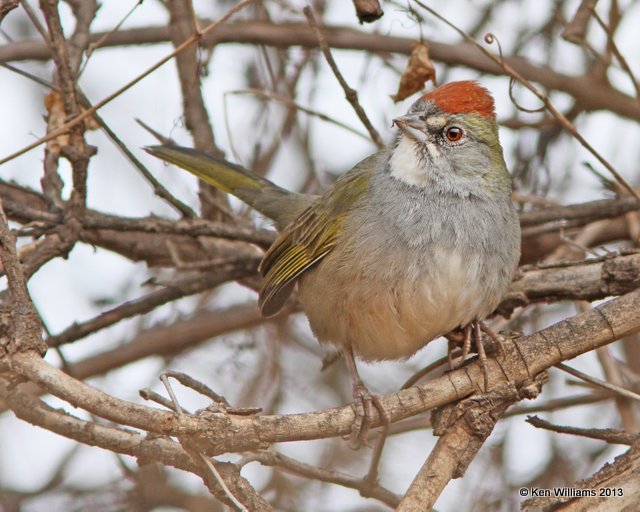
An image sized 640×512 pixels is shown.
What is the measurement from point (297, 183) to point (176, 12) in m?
1.50

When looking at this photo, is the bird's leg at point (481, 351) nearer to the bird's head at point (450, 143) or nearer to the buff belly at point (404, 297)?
the buff belly at point (404, 297)

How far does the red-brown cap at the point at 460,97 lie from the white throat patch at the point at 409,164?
0.63ft

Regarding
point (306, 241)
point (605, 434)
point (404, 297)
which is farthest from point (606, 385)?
point (306, 241)

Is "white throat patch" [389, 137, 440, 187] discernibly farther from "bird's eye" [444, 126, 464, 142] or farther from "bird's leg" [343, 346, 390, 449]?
"bird's leg" [343, 346, 390, 449]

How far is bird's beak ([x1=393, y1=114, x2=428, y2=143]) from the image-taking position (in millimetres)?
3869

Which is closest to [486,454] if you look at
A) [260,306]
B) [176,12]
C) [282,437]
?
[260,306]

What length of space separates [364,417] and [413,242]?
832 mm

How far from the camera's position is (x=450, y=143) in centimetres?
390

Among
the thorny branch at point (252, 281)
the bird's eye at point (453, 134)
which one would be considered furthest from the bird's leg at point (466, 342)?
the bird's eye at point (453, 134)

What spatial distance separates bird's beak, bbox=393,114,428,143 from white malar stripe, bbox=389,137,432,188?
39 millimetres

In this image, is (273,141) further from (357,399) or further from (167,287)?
(357,399)

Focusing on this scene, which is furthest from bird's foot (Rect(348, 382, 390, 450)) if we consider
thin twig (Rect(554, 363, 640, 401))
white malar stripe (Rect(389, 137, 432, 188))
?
white malar stripe (Rect(389, 137, 432, 188))

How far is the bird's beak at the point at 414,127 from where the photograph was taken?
12.7ft

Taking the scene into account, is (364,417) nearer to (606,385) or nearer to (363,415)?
(363,415)
